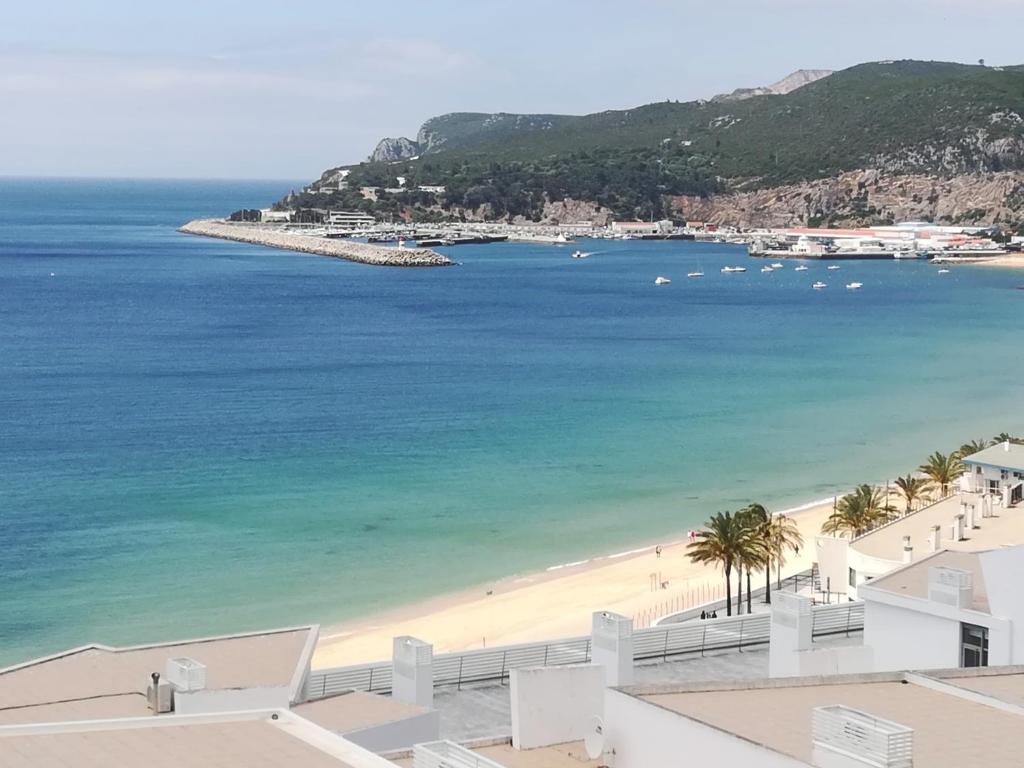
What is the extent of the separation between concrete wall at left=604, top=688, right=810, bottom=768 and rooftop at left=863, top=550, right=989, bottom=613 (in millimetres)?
4965

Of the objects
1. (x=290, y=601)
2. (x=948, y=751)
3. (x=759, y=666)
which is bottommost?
(x=290, y=601)

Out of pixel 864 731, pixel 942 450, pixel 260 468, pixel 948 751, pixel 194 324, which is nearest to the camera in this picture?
pixel 864 731

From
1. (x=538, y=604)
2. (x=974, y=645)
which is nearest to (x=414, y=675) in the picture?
(x=974, y=645)

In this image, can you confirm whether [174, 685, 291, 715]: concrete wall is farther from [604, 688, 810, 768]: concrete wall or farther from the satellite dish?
[604, 688, 810, 768]: concrete wall

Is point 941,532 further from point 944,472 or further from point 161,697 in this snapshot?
point 161,697

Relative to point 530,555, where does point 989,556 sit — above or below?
above

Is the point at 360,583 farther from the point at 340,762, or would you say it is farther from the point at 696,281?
the point at 696,281

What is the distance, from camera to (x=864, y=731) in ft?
30.3

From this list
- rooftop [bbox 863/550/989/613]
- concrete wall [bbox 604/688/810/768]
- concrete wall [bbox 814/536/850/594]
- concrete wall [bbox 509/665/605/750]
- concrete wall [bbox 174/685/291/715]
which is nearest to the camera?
concrete wall [bbox 604/688/810/768]

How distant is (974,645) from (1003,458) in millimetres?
17597

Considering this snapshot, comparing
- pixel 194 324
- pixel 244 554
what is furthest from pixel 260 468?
pixel 194 324

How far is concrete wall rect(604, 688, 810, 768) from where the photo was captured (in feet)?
32.1

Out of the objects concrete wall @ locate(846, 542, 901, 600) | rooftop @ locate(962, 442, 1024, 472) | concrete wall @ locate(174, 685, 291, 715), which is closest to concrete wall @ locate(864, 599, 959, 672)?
concrete wall @ locate(174, 685, 291, 715)

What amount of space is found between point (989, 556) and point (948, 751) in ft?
14.0
